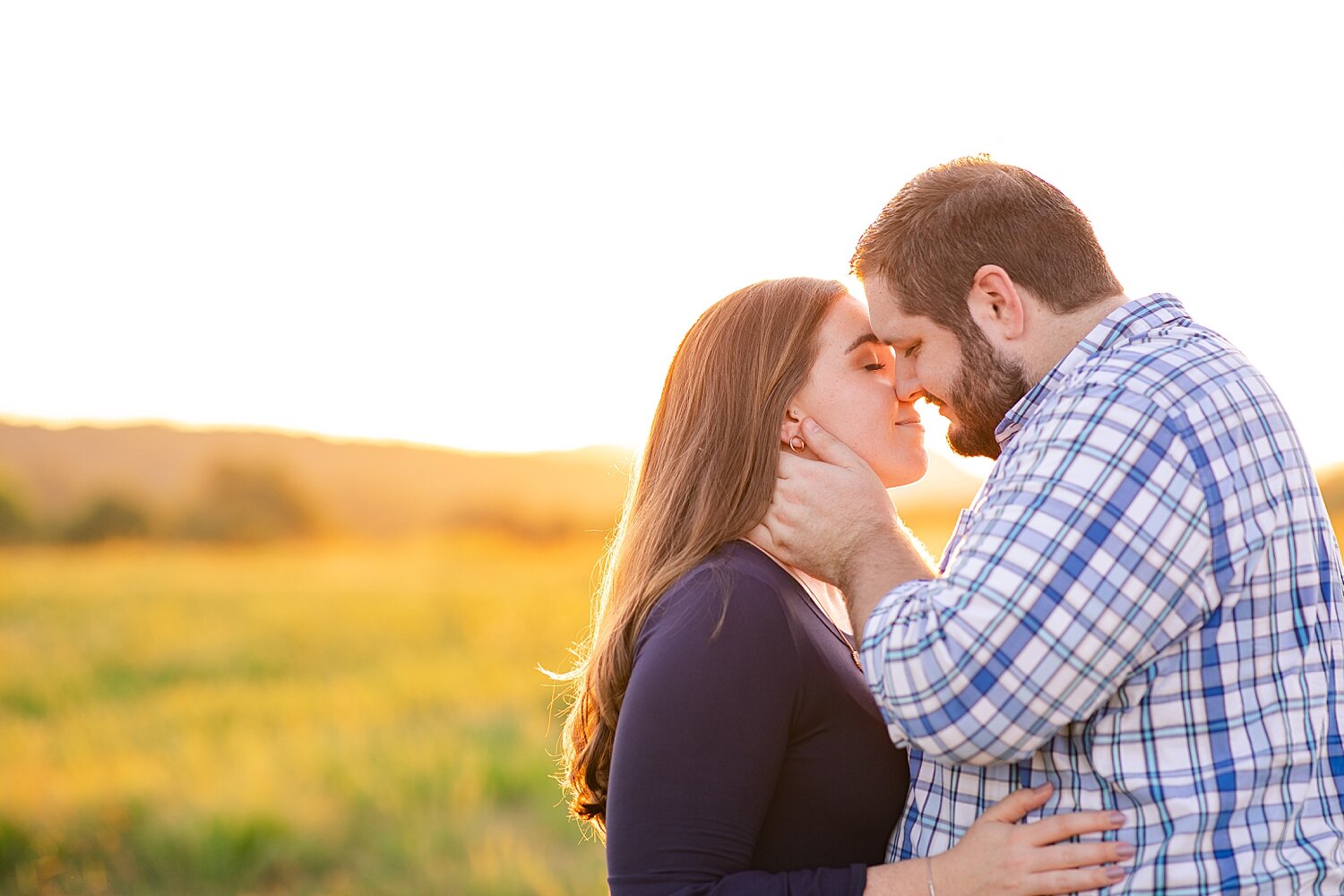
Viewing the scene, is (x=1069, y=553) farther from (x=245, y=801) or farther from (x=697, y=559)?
(x=245, y=801)

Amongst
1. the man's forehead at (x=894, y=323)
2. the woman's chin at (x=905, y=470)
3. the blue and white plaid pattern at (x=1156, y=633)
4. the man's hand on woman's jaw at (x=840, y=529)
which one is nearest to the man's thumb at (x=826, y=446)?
the man's hand on woman's jaw at (x=840, y=529)

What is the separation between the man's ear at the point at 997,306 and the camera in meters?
2.13

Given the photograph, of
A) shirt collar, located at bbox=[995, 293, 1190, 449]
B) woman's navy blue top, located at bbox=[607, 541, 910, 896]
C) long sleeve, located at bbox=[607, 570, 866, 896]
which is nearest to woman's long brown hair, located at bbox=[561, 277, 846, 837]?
woman's navy blue top, located at bbox=[607, 541, 910, 896]

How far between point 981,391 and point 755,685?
735 millimetres

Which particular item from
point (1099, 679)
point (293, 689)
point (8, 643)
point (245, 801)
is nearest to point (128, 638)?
point (8, 643)

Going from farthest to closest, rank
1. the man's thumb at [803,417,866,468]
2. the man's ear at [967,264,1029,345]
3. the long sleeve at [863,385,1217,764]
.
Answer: the man's thumb at [803,417,866,468] < the man's ear at [967,264,1029,345] < the long sleeve at [863,385,1217,764]

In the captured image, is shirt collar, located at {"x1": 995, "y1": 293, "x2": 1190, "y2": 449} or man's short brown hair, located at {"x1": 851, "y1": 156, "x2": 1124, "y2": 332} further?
man's short brown hair, located at {"x1": 851, "y1": 156, "x2": 1124, "y2": 332}

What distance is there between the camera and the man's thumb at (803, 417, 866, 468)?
7.75ft

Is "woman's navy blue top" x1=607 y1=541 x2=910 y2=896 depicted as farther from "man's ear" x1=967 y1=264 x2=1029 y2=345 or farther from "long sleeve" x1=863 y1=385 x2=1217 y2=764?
"man's ear" x1=967 y1=264 x2=1029 y2=345

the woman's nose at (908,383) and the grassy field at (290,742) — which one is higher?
the woman's nose at (908,383)

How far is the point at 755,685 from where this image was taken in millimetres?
2027

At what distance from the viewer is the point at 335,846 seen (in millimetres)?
6125

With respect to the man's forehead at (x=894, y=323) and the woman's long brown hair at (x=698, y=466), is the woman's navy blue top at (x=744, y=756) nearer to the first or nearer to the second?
the woman's long brown hair at (x=698, y=466)

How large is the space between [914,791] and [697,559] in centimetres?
60
